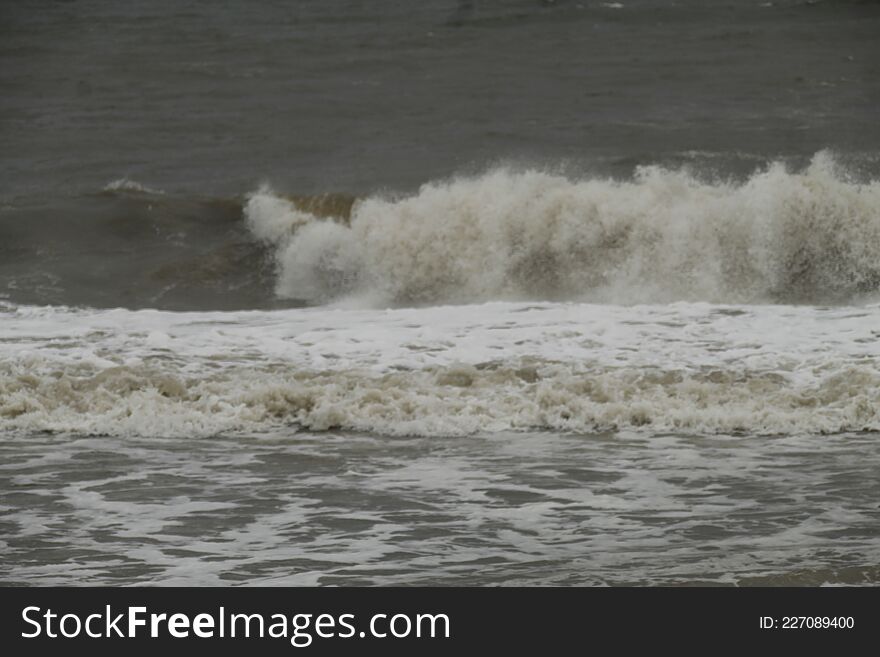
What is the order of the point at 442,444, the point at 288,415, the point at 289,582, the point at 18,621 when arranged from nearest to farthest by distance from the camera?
the point at 18,621 < the point at 289,582 < the point at 442,444 < the point at 288,415

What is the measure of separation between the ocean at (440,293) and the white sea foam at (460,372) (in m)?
0.04

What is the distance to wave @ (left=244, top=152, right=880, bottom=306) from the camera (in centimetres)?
1614

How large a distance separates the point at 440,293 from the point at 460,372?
18.7ft

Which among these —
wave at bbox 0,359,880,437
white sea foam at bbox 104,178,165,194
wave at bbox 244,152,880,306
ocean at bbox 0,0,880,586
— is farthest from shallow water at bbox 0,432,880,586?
white sea foam at bbox 104,178,165,194

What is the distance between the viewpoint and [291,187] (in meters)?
21.1

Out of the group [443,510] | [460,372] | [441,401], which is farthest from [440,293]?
[443,510]

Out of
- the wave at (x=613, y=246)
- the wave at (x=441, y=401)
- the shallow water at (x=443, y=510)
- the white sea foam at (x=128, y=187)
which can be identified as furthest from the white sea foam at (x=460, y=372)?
the white sea foam at (x=128, y=187)

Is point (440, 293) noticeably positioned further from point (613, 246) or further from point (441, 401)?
point (441, 401)

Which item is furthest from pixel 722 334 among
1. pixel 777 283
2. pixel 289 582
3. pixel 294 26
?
pixel 294 26

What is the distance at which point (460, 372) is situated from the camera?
433 inches

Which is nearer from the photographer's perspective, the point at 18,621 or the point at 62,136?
the point at 18,621

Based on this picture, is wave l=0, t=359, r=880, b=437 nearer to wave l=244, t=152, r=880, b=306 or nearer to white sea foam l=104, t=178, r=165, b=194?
wave l=244, t=152, r=880, b=306

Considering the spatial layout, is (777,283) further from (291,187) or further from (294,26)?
(294,26)

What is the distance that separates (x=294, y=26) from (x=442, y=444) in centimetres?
2366
